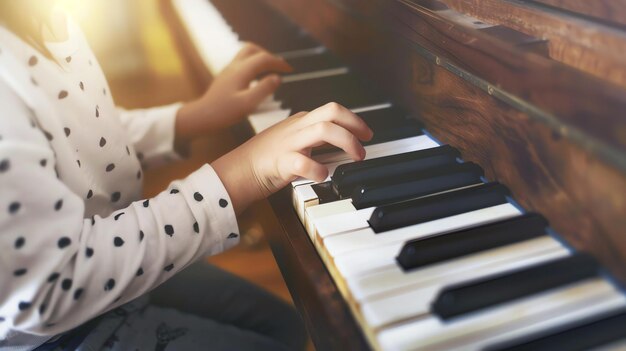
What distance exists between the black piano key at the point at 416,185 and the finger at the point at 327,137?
55mm

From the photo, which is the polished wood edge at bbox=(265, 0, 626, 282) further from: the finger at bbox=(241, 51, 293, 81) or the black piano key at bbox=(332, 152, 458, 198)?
the finger at bbox=(241, 51, 293, 81)

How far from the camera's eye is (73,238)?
0.64 m

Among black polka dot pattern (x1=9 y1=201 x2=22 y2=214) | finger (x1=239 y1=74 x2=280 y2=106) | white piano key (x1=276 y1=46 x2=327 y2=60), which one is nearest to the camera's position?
black polka dot pattern (x1=9 y1=201 x2=22 y2=214)

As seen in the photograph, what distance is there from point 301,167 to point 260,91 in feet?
1.25

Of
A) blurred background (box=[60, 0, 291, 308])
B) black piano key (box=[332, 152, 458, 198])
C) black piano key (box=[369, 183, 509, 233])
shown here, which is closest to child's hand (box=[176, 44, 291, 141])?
black piano key (box=[332, 152, 458, 198])

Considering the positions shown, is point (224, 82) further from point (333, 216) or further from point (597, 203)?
point (597, 203)

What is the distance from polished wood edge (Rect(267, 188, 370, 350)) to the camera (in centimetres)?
53

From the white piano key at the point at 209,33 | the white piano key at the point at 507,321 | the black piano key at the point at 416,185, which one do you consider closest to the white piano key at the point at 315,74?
the white piano key at the point at 209,33

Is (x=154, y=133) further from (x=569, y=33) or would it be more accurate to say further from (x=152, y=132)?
(x=569, y=33)

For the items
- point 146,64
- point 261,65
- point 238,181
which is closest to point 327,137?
point 238,181

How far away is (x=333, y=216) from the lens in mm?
646

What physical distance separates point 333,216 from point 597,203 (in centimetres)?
27

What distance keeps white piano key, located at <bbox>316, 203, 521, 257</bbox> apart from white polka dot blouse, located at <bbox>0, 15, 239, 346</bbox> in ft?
0.64

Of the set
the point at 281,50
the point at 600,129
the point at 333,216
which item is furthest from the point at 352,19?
the point at 600,129
